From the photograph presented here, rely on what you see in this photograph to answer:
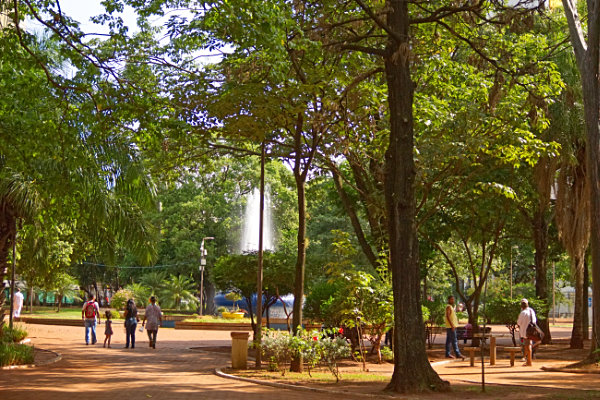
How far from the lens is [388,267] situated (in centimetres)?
2145

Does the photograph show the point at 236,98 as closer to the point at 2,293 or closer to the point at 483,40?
the point at 483,40

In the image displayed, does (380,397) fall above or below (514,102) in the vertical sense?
below

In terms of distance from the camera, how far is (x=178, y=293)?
173 feet

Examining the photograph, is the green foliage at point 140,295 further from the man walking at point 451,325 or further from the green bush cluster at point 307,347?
the green bush cluster at point 307,347

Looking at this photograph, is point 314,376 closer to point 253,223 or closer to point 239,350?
point 239,350

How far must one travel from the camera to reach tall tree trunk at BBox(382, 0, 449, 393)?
43.4 feet

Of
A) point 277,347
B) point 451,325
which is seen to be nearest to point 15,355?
point 277,347

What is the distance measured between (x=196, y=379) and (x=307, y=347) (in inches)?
90.5

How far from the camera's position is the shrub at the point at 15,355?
16.5 meters

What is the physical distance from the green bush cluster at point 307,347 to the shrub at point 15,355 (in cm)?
528

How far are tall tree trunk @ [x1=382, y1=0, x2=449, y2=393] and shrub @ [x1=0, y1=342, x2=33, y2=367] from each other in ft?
27.6

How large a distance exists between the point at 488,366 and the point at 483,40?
8133mm

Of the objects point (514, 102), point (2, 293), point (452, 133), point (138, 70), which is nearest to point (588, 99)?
point (514, 102)

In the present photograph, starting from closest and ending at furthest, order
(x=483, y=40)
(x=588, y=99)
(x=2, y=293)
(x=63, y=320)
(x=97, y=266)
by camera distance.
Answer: (x=483, y=40) → (x=588, y=99) → (x=2, y=293) → (x=63, y=320) → (x=97, y=266)
